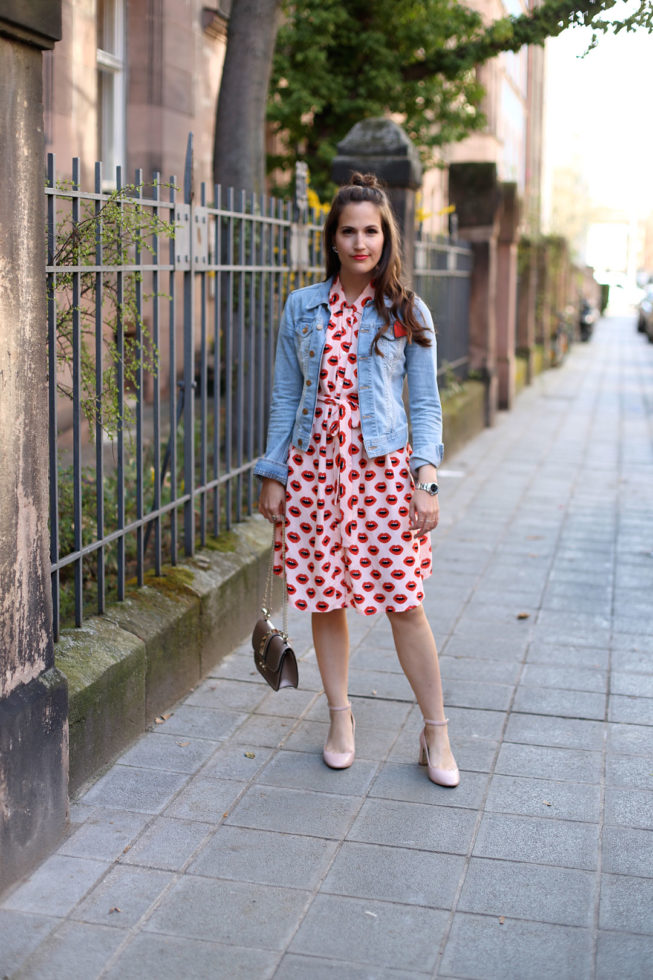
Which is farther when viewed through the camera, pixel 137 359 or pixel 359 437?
pixel 137 359

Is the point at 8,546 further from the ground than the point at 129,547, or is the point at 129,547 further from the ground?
the point at 8,546

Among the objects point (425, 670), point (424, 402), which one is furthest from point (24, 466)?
point (425, 670)

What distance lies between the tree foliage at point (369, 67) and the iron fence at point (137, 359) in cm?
597

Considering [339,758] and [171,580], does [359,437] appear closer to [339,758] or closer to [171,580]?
[339,758]

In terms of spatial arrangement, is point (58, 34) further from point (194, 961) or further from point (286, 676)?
point (194, 961)

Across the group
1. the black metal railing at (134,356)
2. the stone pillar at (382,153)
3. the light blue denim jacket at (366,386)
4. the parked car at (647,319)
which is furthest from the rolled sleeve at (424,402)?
the parked car at (647,319)

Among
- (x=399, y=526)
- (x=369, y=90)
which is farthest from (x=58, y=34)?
(x=369, y=90)

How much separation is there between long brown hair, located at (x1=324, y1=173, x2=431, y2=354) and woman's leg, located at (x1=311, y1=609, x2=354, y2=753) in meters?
0.94

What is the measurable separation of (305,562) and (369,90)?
9.96m

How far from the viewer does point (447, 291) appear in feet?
39.8

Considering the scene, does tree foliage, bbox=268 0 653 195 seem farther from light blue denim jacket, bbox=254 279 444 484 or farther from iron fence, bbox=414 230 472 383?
light blue denim jacket, bbox=254 279 444 484

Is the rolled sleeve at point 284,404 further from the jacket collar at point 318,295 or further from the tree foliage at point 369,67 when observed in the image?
the tree foliage at point 369,67

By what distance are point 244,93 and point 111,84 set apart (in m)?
3.72

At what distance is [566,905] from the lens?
330cm
